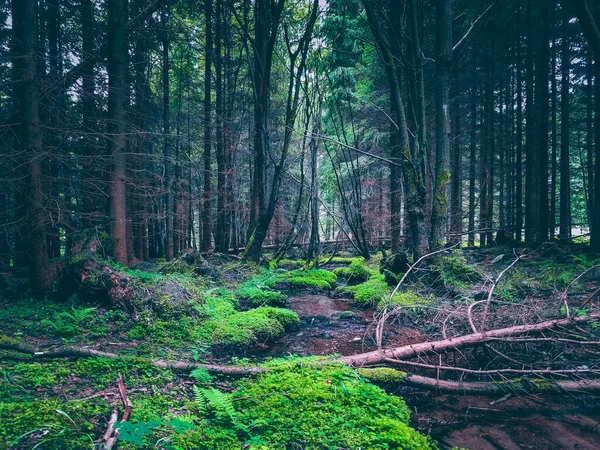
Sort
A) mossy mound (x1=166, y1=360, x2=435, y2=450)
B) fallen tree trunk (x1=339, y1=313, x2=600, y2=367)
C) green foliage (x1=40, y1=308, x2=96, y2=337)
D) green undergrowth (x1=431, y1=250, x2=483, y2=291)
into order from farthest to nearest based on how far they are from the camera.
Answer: green undergrowth (x1=431, y1=250, x2=483, y2=291) → green foliage (x1=40, y1=308, x2=96, y2=337) → fallen tree trunk (x1=339, y1=313, x2=600, y2=367) → mossy mound (x1=166, y1=360, x2=435, y2=450)

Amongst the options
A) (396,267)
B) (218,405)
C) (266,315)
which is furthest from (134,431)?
(396,267)

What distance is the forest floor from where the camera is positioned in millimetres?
2648

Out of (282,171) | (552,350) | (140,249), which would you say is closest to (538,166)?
(282,171)

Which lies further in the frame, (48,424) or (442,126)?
(442,126)

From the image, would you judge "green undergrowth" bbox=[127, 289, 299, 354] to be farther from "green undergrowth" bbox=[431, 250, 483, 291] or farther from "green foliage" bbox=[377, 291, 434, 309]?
"green undergrowth" bbox=[431, 250, 483, 291]

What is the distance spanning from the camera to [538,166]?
1380cm

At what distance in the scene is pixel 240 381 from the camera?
3.75 metres

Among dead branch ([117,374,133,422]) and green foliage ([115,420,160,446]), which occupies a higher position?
green foliage ([115,420,160,446])

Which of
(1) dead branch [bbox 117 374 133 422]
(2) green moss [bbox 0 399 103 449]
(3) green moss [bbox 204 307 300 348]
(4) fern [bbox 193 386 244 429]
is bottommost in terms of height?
(3) green moss [bbox 204 307 300 348]

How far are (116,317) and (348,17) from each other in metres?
18.2

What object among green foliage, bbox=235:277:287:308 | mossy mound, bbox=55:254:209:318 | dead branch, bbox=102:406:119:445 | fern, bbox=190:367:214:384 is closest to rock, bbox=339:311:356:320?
green foliage, bbox=235:277:287:308

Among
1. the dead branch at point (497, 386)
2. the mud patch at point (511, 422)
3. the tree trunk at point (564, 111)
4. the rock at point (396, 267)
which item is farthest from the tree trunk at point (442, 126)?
the tree trunk at point (564, 111)

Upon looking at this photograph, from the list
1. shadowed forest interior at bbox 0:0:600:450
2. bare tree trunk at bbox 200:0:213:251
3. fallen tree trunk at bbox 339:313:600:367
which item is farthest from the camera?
bare tree trunk at bbox 200:0:213:251

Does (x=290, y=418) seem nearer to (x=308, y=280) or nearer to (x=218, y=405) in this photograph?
(x=218, y=405)
